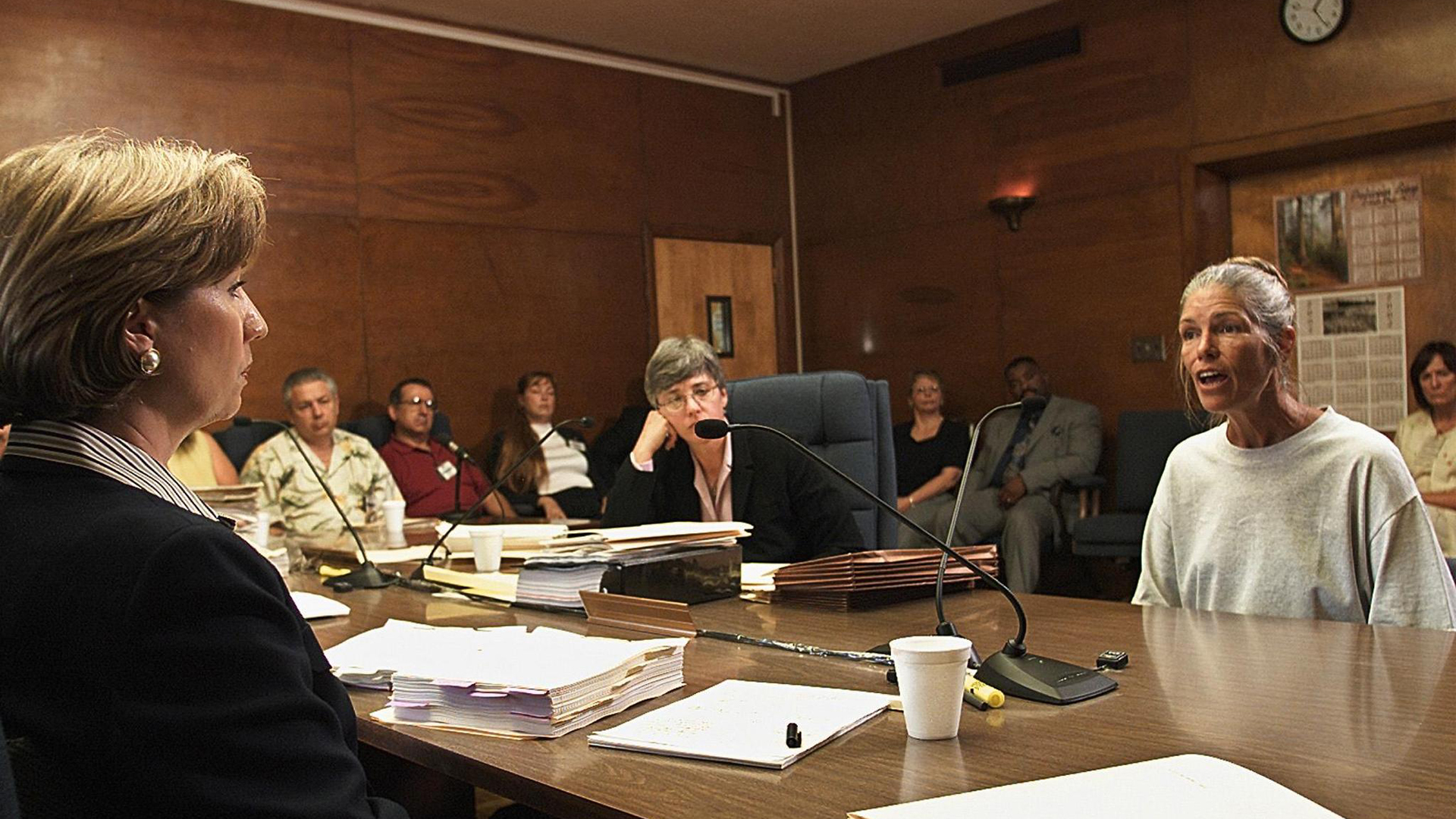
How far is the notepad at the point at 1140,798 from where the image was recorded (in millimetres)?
1002

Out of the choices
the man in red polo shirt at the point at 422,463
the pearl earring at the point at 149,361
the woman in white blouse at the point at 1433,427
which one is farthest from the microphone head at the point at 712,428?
the man in red polo shirt at the point at 422,463

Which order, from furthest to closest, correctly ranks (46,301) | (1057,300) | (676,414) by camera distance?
(1057,300) < (676,414) < (46,301)

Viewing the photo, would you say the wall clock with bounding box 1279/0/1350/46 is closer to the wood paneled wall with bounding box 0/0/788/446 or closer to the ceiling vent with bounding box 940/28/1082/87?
the ceiling vent with bounding box 940/28/1082/87

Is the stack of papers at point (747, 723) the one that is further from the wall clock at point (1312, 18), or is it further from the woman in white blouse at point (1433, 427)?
the wall clock at point (1312, 18)

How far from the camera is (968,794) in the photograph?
1.07 m

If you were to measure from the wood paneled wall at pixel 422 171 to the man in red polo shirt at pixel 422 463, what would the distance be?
406 mm

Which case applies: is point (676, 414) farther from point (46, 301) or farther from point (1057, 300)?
point (1057, 300)

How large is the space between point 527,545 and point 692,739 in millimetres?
1426

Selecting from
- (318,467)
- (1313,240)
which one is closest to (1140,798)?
(318,467)

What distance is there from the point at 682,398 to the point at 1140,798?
85.2 inches

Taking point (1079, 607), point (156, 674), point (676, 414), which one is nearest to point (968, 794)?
point (156, 674)

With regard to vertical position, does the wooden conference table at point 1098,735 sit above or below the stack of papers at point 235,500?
below

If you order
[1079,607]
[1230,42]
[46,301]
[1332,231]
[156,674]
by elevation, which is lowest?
[1079,607]

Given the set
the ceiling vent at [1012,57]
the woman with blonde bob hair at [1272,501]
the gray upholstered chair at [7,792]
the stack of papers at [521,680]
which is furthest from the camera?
the ceiling vent at [1012,57]
